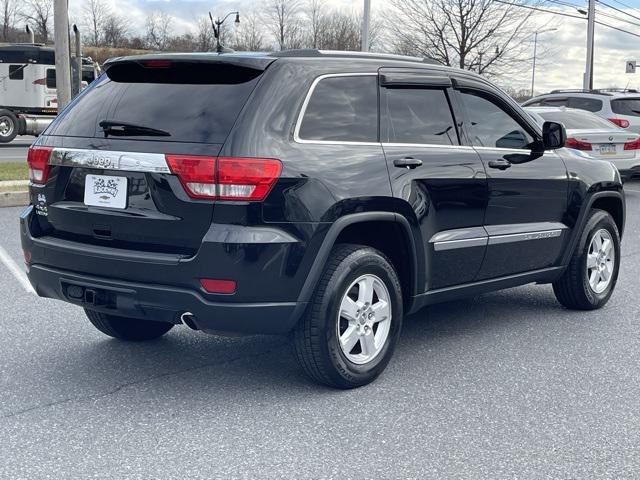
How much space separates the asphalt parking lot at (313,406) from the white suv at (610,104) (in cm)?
1105

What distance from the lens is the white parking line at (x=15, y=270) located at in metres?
6.94

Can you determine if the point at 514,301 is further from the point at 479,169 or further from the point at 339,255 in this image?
the point at 339,255

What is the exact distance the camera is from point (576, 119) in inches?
546

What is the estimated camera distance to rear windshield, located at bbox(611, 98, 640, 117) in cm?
1650

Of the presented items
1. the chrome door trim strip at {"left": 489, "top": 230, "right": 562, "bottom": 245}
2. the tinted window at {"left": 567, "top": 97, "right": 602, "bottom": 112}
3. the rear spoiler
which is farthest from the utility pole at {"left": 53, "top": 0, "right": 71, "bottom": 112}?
the rear spoiler

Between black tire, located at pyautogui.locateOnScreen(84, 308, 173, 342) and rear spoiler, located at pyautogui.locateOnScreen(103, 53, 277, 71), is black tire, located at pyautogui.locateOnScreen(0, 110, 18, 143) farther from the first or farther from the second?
rear spoiler, located at pyautogui.locateOnScreen(103, 53, 277, 71)

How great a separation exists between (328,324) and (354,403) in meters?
0.42

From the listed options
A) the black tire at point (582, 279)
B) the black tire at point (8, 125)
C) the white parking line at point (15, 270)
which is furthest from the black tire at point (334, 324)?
the black tire at point (8, 125)

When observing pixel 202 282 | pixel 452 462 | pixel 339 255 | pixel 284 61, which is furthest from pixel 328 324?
pixel 284 61

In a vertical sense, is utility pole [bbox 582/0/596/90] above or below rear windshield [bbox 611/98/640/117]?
above

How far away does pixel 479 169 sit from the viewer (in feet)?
17.4

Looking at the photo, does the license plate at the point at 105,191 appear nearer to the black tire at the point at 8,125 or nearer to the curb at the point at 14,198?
→ the curb at the point at 14,198

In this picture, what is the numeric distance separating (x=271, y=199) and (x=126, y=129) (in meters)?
0.87

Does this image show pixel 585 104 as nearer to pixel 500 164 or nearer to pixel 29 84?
pixel 500 164
